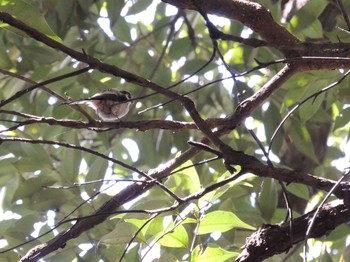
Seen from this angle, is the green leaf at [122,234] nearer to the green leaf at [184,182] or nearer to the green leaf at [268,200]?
the green leaf at [184,182]

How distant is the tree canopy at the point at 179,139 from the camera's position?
102 cm

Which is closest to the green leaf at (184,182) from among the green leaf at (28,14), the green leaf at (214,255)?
the green leaf at (214,255)

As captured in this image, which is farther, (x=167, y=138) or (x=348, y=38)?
(x=167, y=138)

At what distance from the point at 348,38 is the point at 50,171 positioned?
912 mm

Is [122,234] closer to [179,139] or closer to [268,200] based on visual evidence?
[268,200]

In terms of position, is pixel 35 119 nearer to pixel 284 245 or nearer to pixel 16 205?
pixel 284 245

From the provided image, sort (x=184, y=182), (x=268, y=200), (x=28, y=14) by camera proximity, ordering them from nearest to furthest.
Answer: (x=28, y=14) → (x=184, y=182) → (x=268, y=200)

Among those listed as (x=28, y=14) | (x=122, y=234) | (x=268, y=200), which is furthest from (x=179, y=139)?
(x=28, y=14)

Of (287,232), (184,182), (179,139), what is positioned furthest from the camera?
(179,139)

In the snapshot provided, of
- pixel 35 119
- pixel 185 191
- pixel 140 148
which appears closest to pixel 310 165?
pixel 140 148

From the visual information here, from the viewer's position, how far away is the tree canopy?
102 cm

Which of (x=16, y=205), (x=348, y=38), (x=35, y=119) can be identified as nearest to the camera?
(x=35, y=119)

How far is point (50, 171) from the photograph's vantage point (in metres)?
1.84

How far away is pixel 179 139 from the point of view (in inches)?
78.5
